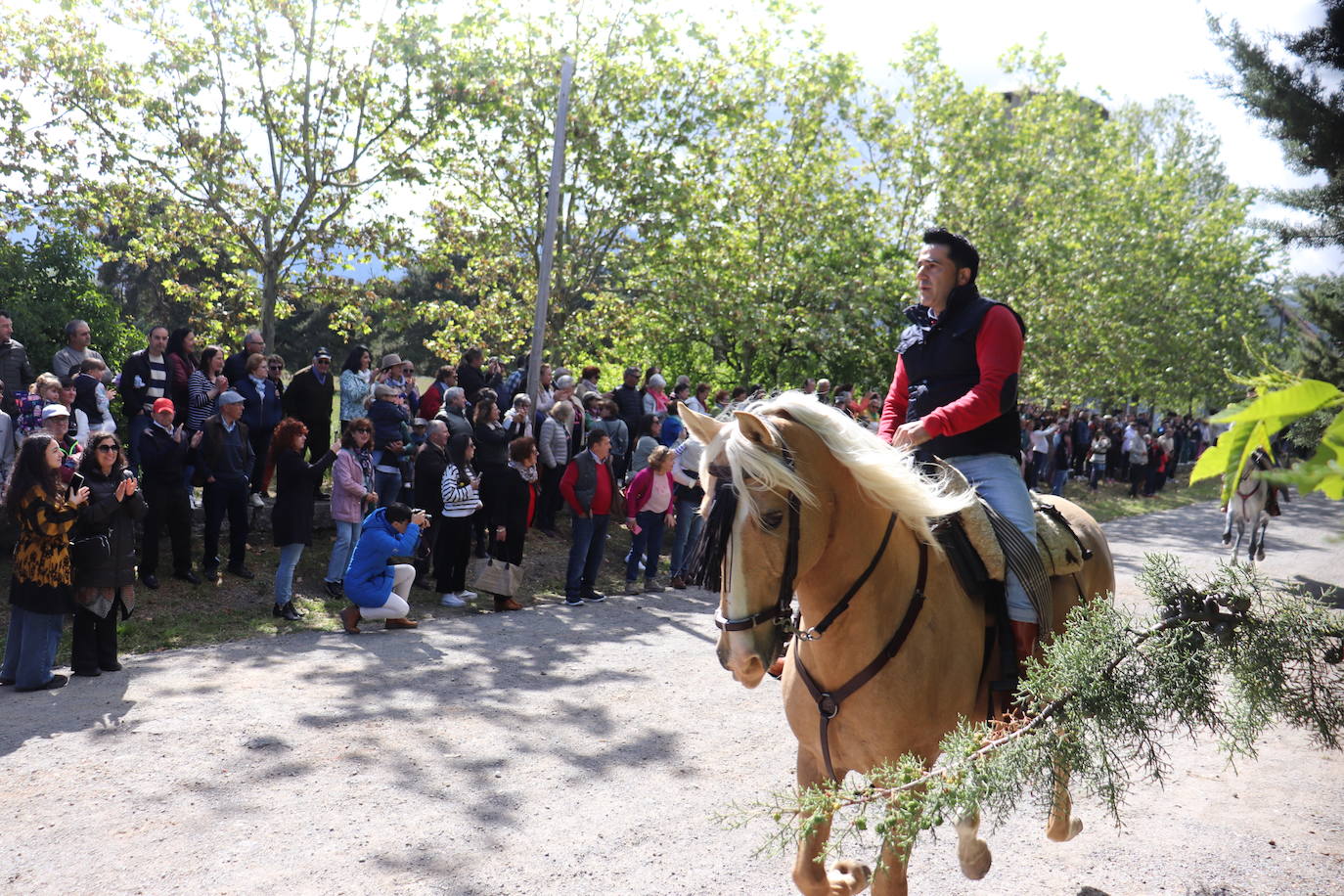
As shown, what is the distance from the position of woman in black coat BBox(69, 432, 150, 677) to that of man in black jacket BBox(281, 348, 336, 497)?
13.8 feet

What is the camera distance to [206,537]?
33.9ft

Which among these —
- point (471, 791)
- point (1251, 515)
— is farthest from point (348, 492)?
point (1251, 515)

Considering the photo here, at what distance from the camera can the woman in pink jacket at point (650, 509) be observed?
12.2m

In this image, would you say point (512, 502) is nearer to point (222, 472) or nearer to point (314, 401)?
point (222, 472)

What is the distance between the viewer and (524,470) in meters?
11.4

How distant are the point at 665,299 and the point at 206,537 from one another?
9945 millimetres

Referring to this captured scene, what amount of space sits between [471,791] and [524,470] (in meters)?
6.04

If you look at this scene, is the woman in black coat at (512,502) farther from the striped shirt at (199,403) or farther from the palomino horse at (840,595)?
A: the palomino horse at (840,595)

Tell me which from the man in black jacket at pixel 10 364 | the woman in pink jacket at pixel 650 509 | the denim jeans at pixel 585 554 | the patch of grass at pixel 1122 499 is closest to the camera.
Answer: the man in black jacket at pixel 10 364

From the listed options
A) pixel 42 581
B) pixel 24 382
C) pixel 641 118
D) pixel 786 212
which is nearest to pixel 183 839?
pixel 42 581

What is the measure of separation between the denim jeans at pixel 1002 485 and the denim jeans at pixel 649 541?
8.14 metres

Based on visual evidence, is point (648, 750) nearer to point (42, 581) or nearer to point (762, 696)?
point (762, 696)

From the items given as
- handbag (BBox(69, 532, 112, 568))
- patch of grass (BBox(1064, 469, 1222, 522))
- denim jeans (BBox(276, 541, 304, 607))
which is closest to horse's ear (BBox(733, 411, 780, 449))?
handbag (BBox(69, 532, 112, 568))

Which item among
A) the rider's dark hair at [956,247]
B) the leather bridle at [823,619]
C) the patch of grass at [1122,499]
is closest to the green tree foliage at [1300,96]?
the rider's dark hair at [956,247]
